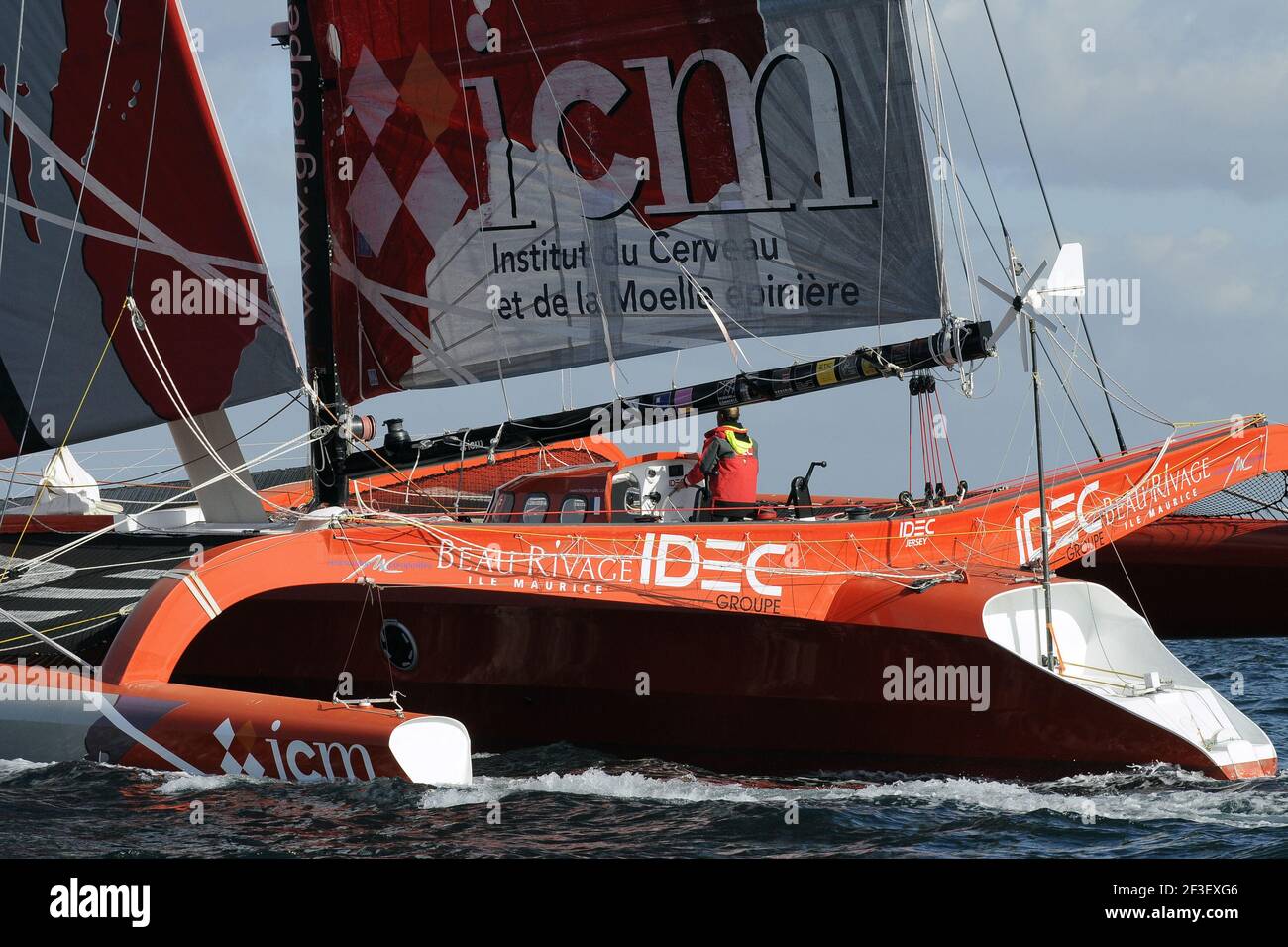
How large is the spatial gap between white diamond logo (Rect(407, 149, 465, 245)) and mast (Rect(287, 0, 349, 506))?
2.33 feet

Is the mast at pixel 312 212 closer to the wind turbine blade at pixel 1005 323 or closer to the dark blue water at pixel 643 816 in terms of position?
the dark blue water at pixel 643 816

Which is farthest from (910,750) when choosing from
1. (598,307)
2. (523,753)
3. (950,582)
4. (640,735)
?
Answer: (598,307)

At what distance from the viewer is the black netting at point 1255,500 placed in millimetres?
13336

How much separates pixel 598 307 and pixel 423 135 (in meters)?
1.85

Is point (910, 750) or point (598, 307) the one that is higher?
point (598, 307)

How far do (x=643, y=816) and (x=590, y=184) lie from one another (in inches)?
200

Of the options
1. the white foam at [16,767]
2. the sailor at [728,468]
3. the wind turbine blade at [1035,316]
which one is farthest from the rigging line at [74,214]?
the wind turbine blade at [1035,316]

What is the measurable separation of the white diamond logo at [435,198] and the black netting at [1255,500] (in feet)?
21.6

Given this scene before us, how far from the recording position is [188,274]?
10.8m

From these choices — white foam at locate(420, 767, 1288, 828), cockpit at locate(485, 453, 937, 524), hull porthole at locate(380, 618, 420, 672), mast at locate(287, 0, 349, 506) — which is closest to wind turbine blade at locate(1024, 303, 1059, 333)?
cockpit at locate(485, 453, 937, 524)

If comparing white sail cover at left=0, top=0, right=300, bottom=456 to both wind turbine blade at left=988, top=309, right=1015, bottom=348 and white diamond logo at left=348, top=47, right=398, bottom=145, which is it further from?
wind turbine blade at left=988, top=309, right=1015, bottom=348

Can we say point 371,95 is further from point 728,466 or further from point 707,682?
point 707,682

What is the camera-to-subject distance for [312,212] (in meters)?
11.4

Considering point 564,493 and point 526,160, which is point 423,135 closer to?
point 526,160
